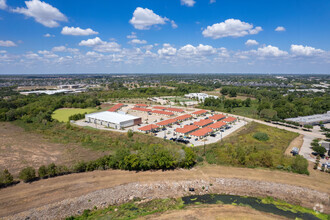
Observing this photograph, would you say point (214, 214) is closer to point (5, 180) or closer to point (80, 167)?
point (80, 167)

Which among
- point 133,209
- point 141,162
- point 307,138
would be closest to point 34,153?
point 141,162

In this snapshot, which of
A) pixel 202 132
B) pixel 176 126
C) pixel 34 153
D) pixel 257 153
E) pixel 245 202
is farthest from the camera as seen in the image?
pixel 176 126

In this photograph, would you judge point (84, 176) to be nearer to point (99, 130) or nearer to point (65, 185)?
point (65, 185)

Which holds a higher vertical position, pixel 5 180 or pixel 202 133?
pixel 202 133

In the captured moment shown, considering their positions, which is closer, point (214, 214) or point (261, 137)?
point (214, 214)

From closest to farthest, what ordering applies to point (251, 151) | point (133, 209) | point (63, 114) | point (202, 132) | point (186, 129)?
point (133, 209)
point (251, 151)
point (202, 132)
point (186, 129)
point (63, 114)

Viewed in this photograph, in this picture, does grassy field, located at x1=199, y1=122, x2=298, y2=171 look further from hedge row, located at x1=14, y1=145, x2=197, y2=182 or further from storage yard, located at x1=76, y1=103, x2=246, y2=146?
hedge row, located at x1=14, y1=145, x2=197, y2=182

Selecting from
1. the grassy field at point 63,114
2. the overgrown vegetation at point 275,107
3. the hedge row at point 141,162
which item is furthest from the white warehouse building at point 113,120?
the overgrown vegetation at point 275,107

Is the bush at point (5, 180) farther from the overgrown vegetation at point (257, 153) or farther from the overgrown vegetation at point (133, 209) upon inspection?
the overgrown vegetation at point (257, 153)

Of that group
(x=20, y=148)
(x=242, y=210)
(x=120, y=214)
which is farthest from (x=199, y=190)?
(x=20, y=148)
